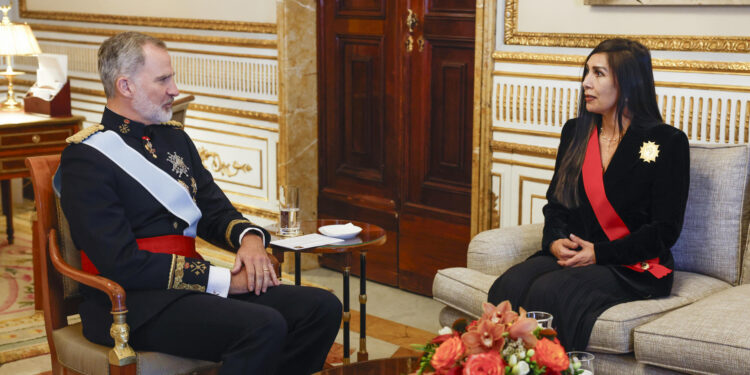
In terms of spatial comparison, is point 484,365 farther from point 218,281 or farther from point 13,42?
point 13,42

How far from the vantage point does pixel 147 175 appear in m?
2.61

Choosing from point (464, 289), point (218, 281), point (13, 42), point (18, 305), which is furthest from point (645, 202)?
point (13, 42)

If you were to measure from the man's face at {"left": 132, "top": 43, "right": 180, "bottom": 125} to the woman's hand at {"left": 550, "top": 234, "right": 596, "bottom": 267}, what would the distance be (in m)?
1.43

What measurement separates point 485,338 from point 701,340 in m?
1.19

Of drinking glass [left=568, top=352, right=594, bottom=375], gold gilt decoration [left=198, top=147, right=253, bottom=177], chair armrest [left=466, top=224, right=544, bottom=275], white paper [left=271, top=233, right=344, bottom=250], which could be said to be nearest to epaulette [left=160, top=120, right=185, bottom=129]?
white paper [left=271, top=233, right=344, bottom=250]

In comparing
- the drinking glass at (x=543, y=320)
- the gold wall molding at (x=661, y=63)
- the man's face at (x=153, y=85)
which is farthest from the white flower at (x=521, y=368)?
the gold wall molding at (x=661, y=63)

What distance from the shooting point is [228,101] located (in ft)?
17.1

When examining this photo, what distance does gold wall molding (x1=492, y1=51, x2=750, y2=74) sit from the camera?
3279 millimetres

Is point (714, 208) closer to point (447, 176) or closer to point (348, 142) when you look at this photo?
point (447, 176)

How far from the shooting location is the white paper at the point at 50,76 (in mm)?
5062

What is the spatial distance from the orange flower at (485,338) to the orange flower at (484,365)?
0.04m

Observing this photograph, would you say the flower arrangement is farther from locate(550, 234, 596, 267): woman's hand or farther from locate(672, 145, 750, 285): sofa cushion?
locate(672, 145, 750, 285): sofa cushion

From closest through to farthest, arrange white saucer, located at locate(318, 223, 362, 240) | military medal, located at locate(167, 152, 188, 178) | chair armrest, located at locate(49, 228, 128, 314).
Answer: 1. chair armrest, located at locate(49, 228, 128, 314)
2. military medal, located at locate(167, 152, 188, 178)
3. white saucer, located at locate(318, 223, 362, 240)

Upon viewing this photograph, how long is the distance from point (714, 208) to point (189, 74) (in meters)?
3.40
